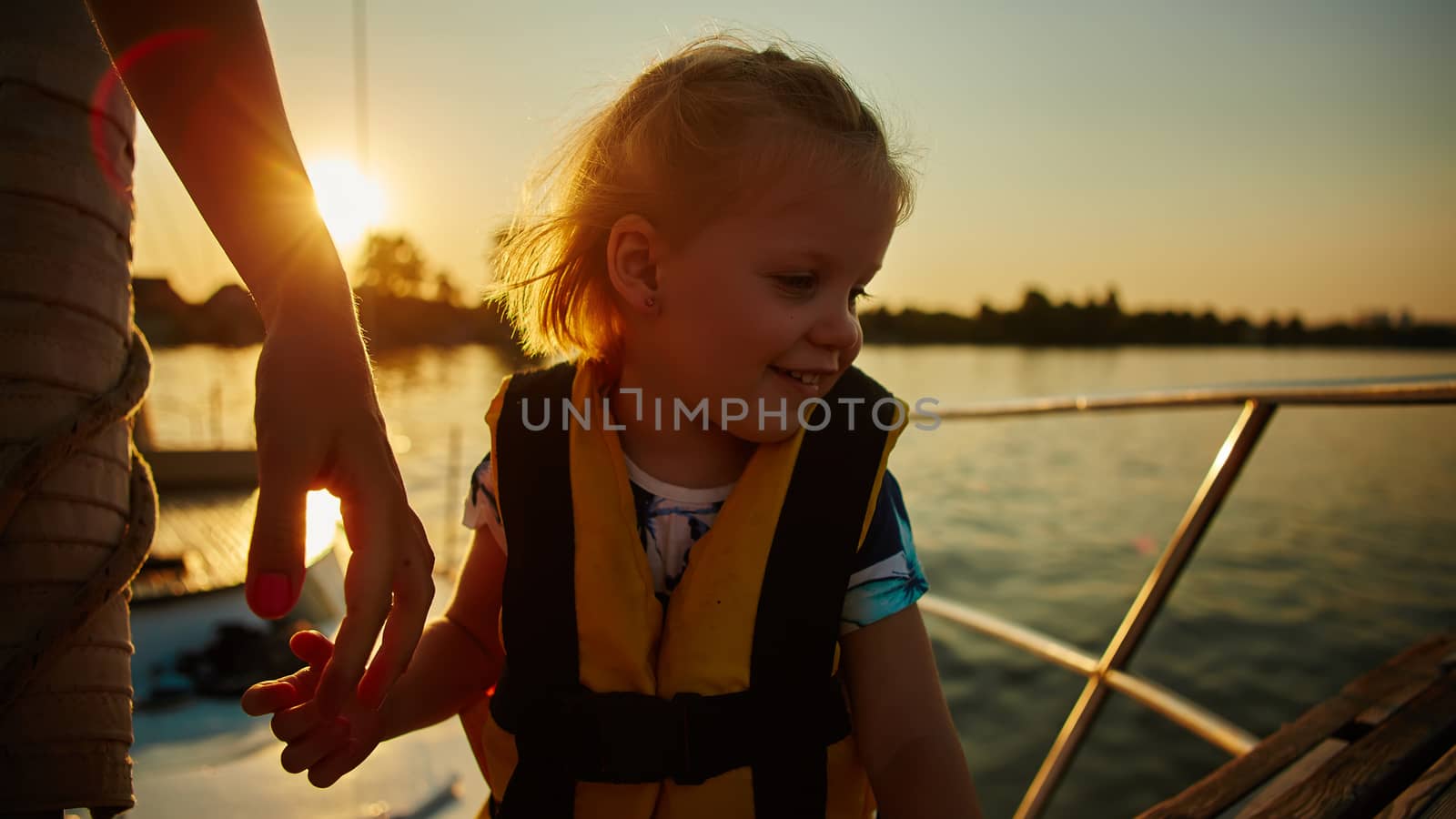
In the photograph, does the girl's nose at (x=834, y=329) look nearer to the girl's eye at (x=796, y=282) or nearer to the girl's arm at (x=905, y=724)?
the girl's eye at (x=796, y=282)

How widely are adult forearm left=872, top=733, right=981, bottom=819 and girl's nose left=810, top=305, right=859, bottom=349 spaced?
51cm

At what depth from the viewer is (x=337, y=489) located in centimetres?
62

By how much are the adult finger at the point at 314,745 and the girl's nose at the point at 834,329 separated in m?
0.70

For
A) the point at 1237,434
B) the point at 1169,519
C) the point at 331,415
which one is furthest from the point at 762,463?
the point at 1169,519

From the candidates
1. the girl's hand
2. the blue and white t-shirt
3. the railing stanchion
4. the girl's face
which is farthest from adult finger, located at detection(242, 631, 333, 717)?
the railing stanchion

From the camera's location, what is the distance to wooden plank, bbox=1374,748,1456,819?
89 centimetres

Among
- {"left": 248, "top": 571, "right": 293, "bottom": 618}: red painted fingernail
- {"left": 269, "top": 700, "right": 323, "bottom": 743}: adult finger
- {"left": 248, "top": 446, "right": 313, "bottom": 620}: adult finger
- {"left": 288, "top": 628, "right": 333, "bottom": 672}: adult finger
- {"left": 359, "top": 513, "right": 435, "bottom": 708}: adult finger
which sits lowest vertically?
{"left": 269, "top": 700, "right": 323, "bottom": 743}: adult finger

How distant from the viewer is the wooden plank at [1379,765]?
0.97m

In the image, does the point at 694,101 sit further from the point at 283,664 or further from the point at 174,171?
the point at 283,664

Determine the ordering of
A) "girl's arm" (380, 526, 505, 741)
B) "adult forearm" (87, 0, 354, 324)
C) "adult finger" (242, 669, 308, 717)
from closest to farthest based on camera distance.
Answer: "adult forearm" (87, 0, 354, 324)
"adult finger" (242, 669, 308, 717)
"girl's arm" (380, 526, 505, 741)

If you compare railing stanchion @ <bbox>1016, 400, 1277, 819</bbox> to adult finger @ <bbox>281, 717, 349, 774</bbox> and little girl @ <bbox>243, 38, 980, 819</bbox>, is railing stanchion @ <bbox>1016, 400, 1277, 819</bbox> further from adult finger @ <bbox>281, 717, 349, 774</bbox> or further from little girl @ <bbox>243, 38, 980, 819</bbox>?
adult finger @ <bbox>281, 717, 349, 774</bbox>

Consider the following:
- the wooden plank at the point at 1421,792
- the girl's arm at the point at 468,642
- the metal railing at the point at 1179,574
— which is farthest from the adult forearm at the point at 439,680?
the wooden plank at the point at 1421,792

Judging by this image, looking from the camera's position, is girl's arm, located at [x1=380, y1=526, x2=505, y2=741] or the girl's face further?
girl's arm, located at [x1=380, y1=526, x2=505, y2=741]

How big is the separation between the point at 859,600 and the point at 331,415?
0.73 meters
